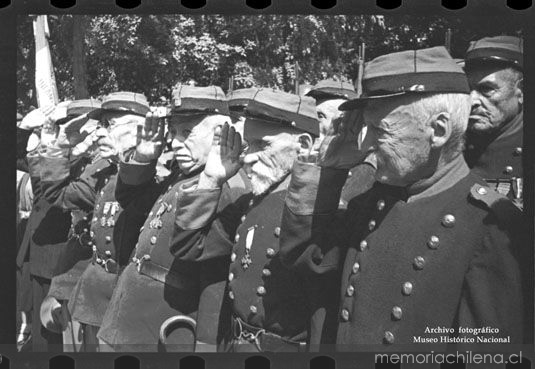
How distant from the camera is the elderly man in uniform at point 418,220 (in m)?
3.75

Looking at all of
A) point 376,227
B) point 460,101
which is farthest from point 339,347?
point 460,101

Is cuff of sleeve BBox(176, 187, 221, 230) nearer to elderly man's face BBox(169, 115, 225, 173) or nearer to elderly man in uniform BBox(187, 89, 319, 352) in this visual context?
elderly man in uniform BBox(187, 89, 319, 352)

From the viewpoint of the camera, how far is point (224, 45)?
16.7ft

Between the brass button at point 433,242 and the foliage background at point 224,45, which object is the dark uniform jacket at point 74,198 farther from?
the brass button at point 433,242

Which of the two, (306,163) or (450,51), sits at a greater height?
(450,51)

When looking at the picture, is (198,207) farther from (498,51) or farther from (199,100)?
(498,51)

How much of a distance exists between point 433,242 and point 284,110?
3.97 ft

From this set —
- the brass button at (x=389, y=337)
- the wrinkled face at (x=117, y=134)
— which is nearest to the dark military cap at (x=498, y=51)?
the brass button at (x=389, y=337)

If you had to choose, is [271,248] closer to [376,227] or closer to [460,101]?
[376,227]

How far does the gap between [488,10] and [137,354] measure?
2.59 meters

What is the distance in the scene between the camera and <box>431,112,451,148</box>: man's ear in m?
3.85

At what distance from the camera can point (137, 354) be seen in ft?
16.2

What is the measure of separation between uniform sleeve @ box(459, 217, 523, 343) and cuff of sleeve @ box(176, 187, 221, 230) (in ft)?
4.72

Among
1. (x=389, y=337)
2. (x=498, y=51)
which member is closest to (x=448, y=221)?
(x=389, y=337)
